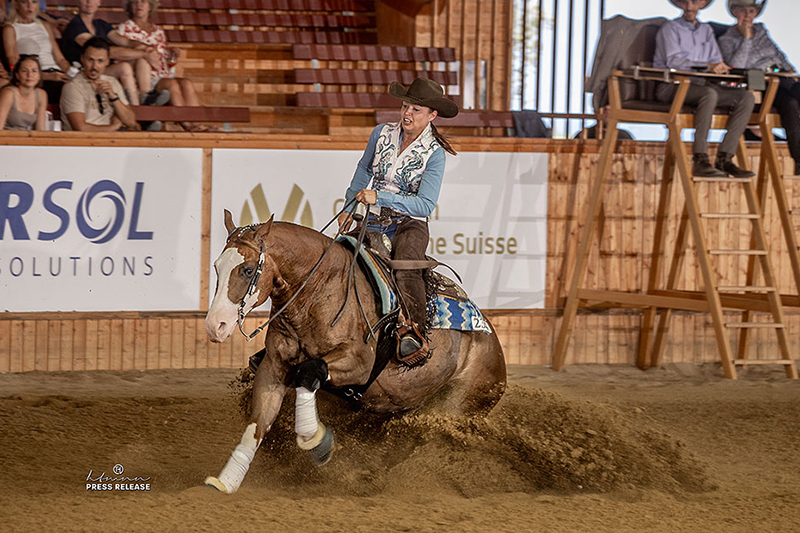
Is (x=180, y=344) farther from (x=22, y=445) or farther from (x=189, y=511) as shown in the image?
(x=189, y=511)

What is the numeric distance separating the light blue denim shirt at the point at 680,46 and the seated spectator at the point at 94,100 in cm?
490

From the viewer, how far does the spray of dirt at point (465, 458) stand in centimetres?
481

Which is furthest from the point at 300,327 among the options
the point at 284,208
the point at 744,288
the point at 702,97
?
the point at 702,97

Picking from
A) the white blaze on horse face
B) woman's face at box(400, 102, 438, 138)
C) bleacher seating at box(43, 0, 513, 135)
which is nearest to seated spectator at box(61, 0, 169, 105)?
bleacher seating at box(43, 0, 513, 135)

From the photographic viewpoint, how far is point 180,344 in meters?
8.28

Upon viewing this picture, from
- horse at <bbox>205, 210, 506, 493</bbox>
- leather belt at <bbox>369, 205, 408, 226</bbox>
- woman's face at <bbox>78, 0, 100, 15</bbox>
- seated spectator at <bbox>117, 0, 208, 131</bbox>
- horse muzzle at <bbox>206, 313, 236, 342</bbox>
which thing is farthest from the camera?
seated spectator at <bbox>117, 0, 208, 131</bbox>

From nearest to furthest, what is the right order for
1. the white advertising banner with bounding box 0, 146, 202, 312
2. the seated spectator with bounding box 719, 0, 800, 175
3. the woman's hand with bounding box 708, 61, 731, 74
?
1. the white advertising banner with bounding box 0, 146, 202, 312
2. the woman's hand with bounding box 708, 61, 731, 74
3. the seated spectator with bounding box 719, 0, 800, 175

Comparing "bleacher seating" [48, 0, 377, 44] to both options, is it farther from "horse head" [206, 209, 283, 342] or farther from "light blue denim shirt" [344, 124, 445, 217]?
"horse head" [206, 209, 283, 342]

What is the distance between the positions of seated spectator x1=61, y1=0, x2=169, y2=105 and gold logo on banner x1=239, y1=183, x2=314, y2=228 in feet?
6.70

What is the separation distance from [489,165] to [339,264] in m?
4.42

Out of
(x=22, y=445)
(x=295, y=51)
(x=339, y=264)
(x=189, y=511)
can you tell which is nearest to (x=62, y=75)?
(x=295, y=51)

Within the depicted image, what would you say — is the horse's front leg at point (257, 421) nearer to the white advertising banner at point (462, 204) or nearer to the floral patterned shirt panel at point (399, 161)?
the floral patterned shirt panel at point (399, 161)

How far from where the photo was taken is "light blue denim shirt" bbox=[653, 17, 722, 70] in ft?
28.0

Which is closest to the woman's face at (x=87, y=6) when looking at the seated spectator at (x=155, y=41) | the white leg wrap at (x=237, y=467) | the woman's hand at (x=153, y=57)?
the seated spectator at (x=155, y=41)
